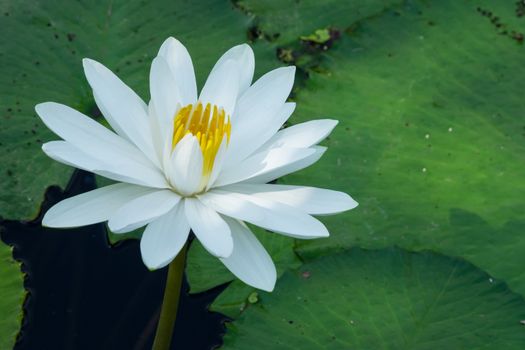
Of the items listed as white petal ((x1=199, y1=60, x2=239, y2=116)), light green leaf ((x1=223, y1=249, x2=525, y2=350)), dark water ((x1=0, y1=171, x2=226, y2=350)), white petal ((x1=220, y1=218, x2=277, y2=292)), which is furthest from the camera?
dark water ((x1=0, y1=171, x2=226, y2=350))

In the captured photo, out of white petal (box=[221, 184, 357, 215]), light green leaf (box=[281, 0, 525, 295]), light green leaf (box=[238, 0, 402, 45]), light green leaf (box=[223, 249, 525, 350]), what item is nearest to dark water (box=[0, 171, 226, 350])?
light green leaf (box=[223, 249, 525, 350])

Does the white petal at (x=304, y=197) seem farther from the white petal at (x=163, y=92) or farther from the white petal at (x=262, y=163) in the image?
the white petal at (x=163, y=92)

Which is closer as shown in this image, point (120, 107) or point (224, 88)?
point (120, 107)

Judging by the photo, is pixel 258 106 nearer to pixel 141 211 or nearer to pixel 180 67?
pixel 180 67

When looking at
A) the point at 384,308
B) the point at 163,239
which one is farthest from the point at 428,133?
the point at 163,239

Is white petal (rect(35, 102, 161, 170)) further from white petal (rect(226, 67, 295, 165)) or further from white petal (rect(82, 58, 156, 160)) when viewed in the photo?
white petal (rect(226, 67, 295, 165))

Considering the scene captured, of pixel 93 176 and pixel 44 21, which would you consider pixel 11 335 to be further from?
pixel 44 21

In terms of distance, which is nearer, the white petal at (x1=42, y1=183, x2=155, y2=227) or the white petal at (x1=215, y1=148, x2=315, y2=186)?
the white petal at (x1=42, y1=183, x2=155, y2=227)
